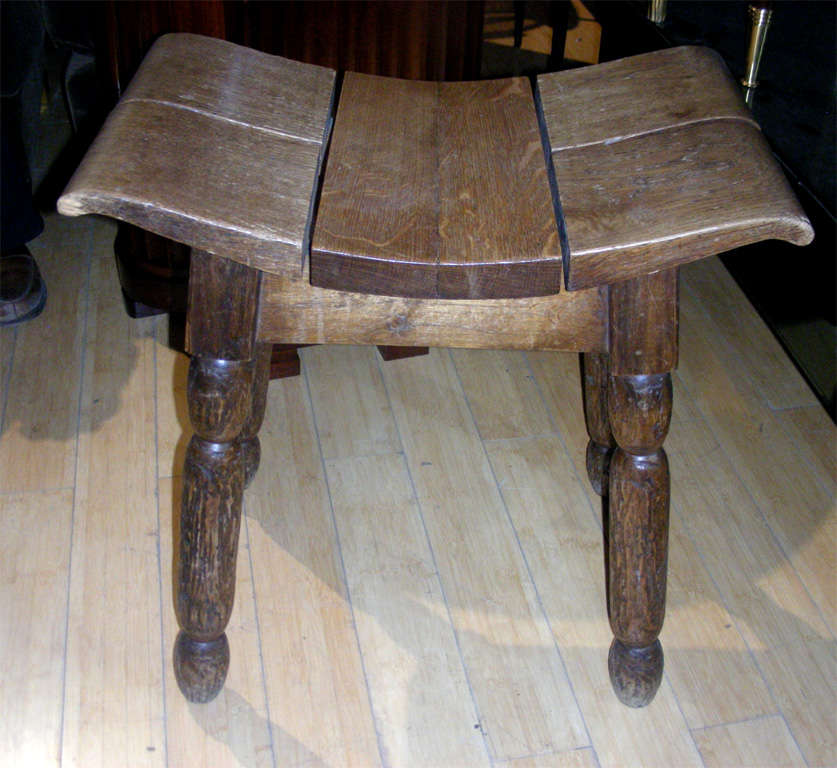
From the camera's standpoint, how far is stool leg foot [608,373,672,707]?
0.85 m

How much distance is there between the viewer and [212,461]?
89 cm

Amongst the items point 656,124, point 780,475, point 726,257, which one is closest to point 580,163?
point 656,124

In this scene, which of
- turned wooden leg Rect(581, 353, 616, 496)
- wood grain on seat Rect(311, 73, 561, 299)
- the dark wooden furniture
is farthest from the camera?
the dark wooden furniture

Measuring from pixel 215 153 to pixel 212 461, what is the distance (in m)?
0.26

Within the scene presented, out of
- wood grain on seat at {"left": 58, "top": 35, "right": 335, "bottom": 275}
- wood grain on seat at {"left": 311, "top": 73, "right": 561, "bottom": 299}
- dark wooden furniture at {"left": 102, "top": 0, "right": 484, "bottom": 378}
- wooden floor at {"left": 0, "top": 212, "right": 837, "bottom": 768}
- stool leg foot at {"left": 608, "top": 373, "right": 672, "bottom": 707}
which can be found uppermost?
wood grain on seat at {"left": 58, "top": 35, "right": 335, "bottom": 275}

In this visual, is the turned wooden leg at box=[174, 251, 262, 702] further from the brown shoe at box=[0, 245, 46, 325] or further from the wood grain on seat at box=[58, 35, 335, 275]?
the brown shoe at box=[0, 245, 46, 325]

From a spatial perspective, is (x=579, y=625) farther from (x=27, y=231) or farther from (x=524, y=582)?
(x=27, y=231)

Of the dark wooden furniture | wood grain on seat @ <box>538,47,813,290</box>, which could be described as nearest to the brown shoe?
the dark wooden furniture

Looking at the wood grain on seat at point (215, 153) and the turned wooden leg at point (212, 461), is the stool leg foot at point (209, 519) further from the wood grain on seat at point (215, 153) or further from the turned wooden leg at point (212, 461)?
the wood grain on seat at point (215, 153)

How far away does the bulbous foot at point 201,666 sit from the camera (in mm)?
983

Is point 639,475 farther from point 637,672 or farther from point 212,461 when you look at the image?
point 212,461

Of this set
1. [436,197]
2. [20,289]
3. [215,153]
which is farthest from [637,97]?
[20,289]

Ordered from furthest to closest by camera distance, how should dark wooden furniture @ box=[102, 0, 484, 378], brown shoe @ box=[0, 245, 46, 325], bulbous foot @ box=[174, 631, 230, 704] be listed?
brown shoe @ box=[0, 245, 46, 325], dark wooden furniture @ box=[102, 0, 484, 378], bulbous foot @ box=[174, 631, 230, 704]

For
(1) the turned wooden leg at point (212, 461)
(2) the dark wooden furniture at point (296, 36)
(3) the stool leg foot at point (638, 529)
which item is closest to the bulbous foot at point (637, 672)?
(3) the stool leg foot at point (638, 529)
